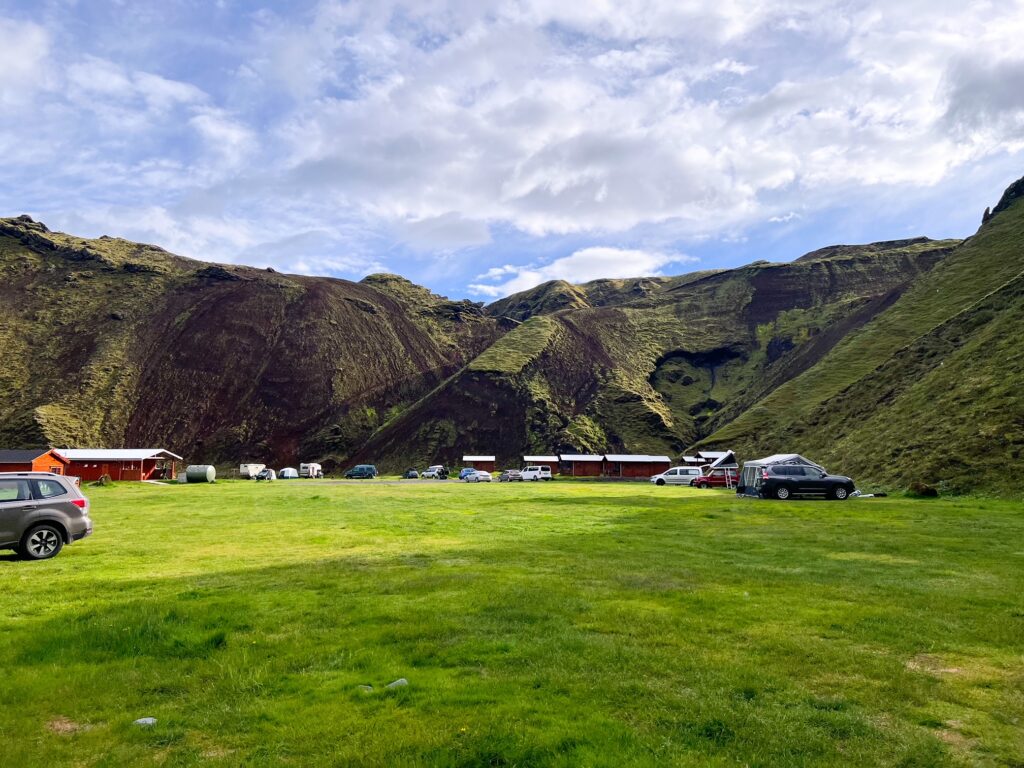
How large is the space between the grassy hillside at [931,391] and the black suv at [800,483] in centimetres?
498

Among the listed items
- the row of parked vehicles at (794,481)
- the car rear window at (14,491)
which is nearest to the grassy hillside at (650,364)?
the row of parked vehicles at (794,481)

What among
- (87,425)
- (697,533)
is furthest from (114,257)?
(697,533)

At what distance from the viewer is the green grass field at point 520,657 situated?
5.39 metres

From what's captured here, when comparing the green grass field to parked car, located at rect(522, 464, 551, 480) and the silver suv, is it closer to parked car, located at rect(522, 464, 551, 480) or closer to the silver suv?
the silver suv

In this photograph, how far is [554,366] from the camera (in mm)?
130625

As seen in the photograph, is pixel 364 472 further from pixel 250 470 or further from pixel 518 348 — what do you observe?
pixel 518 348

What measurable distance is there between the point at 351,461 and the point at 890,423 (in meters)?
85.7

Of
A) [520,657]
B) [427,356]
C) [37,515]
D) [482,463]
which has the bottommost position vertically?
[482,463]

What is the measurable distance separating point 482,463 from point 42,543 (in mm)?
89215

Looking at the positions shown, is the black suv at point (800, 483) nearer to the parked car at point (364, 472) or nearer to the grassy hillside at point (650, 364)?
the parked car at point (364, 472)

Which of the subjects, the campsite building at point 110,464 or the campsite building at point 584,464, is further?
the campsite building at point 584,464

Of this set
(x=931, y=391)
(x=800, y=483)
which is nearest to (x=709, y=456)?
(x=931, y=391)

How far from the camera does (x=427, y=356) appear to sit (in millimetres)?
142250

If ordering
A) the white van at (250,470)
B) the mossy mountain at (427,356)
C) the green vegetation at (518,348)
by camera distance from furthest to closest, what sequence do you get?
the green vegetation at (518,348)
the white van at (250,470)
the mossy mountain at (427,356)
